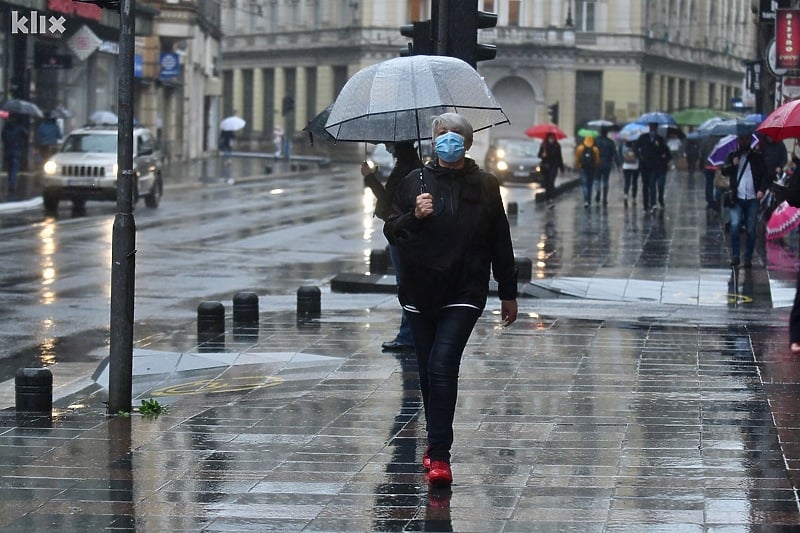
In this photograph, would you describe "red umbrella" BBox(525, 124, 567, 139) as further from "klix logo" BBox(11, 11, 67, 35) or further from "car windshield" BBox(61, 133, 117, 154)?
"car windshield" BBox(61, 133, 117, 154)

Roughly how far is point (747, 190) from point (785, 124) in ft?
27.3

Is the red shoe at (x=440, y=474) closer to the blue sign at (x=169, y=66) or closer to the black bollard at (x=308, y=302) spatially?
the black bollard at (x=308, y=302)

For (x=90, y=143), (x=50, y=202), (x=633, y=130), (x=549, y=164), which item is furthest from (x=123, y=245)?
(x=633, y=130)

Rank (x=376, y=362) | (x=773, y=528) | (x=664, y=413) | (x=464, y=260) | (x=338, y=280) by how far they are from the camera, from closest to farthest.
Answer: (x=773, y=528) → (x=464, y=260) → (x=664, y=413) → (x=376, y=362) → (x=338, y=280)

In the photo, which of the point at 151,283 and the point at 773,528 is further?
the point at 151,283

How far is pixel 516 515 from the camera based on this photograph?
21.6 feet

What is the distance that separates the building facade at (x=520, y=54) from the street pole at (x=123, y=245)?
2922 inches

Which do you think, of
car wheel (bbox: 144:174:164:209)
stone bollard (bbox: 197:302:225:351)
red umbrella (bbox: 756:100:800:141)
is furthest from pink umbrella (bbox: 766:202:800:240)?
car wheel (bbox: 144:174:164:209)

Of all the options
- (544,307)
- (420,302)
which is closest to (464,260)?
(420,302)

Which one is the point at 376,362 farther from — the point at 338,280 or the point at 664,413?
the point at 338,280

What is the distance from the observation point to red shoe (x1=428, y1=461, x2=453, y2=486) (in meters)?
7.14

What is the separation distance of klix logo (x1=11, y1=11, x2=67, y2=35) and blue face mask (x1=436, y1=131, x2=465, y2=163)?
1560 inches

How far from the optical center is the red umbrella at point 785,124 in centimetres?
1222

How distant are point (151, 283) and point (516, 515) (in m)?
12.3
